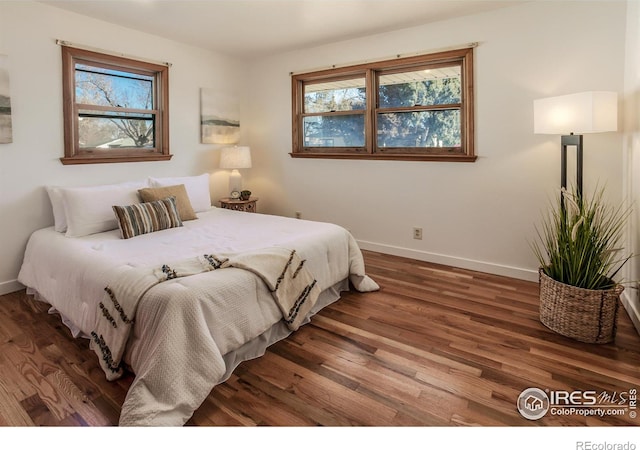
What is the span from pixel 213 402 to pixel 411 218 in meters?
2.82

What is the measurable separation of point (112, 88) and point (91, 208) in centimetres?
142

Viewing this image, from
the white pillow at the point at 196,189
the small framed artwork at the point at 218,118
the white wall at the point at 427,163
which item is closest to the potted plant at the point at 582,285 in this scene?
the white wall at the point at 427,163

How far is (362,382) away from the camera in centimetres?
192

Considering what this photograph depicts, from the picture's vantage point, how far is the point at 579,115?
100 inches

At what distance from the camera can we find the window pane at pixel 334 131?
171 inches

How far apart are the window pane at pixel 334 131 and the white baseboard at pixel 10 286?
321 centimetres

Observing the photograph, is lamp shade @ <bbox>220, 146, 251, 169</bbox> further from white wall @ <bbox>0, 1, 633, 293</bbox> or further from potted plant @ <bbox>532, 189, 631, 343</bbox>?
potted plant @ <bbox>532, 189, 631, 343</bbox>

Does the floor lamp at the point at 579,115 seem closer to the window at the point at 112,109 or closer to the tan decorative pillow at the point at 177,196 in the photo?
the tan decorative pillow at the point at 177,196

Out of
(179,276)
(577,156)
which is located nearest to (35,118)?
(179,276)

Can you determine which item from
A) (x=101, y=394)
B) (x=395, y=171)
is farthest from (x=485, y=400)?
(x=395, y=171)

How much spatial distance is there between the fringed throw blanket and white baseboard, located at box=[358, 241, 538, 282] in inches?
68.8

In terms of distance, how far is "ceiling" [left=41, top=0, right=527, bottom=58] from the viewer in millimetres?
3174

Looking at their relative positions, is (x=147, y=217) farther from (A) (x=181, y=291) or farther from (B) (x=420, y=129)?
(B) (x=420, y=129)

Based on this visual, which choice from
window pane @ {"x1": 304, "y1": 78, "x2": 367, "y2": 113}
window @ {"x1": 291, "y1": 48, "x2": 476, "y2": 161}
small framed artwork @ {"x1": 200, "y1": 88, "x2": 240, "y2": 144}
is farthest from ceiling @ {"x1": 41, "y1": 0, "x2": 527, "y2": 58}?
small framed artwork @ {"x1": 200, "y1": 88, "x2": 240, "y2": 144}
